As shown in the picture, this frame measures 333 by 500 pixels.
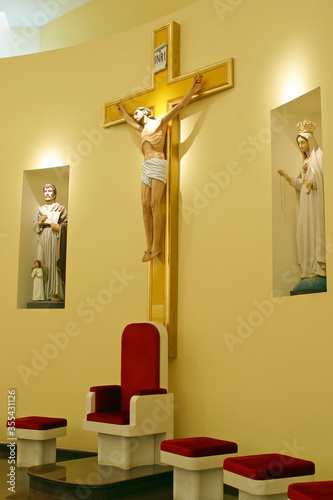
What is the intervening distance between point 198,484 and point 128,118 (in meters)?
3.41

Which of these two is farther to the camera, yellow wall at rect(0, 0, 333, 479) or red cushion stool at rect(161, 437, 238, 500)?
yellow wall at rect(0, 0, 333, 479)

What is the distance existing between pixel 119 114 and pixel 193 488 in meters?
3.63

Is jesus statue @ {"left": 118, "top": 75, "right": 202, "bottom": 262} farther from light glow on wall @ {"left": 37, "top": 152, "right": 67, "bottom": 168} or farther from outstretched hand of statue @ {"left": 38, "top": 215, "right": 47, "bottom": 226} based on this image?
outstretched hand of statue @ {"left": 38, "top": 215, "right": 47, "bottom": 226}

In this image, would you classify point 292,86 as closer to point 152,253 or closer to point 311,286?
point 311,286

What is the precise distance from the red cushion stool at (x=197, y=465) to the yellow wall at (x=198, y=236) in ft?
1.64

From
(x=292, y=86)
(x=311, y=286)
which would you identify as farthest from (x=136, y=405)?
(x=292, y=86)

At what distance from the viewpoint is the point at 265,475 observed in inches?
134

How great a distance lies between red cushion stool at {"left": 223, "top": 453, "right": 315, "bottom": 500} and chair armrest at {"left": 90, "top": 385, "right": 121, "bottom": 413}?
1745mm

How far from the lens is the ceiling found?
7.48m

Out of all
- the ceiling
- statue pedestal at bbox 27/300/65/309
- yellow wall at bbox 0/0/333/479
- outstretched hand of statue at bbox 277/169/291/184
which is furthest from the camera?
the ceiling

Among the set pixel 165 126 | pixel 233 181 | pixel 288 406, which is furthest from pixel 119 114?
pixel 288 406

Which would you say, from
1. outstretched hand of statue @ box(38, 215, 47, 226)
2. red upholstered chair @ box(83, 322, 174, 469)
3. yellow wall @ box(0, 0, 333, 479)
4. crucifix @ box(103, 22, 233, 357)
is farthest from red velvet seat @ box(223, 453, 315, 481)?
outstretched hand of statue @ box(38, 215, 47, 226)

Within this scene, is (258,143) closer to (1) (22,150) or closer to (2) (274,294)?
(2) (274,294)

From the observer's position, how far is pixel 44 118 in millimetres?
6629
